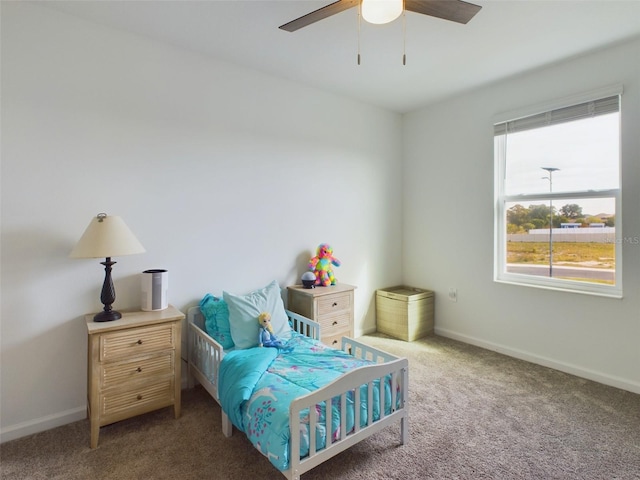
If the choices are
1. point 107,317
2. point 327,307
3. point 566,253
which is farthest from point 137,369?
point 566,253

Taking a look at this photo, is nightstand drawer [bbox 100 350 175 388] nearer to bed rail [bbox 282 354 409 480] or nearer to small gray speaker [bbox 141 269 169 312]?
small gray speaker [bbox 141 269 169 312]

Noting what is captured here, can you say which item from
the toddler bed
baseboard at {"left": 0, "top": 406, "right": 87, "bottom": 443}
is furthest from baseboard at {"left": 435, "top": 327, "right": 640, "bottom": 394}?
baseboard at {"left": 0, "top": 406, "right": 87, "bottom": 443}

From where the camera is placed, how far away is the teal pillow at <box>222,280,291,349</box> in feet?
7.57

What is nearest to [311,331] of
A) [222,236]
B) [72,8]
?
[222,236]

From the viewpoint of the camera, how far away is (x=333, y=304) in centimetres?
300

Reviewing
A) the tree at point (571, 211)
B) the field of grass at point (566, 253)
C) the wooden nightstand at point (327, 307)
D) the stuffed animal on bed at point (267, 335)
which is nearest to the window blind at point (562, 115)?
the tree at point (571, 211)

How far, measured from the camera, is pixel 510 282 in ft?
10.5

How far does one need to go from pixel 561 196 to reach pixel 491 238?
2.20 ft

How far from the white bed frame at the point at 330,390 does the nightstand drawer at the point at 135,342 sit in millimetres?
261

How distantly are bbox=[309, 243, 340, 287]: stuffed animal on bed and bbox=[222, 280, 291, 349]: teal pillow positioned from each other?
0.62 metres

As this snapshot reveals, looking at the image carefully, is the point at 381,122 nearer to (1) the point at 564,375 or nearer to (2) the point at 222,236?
(2) the point at 222,236

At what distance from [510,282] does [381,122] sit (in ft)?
7.16

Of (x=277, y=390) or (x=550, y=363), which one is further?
(x=550, y=363)

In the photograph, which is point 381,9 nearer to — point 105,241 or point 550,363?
point 105,241
